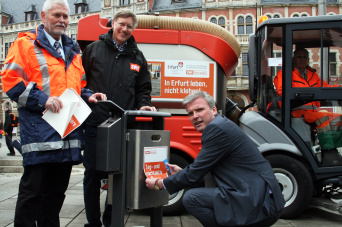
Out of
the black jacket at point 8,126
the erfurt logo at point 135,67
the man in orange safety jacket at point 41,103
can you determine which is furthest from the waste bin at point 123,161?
the black jacket at point 8,126

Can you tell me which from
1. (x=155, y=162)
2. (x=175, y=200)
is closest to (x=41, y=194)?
(x=155, y=162)

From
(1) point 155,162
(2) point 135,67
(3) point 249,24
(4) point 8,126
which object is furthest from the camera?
(3) point 249,24

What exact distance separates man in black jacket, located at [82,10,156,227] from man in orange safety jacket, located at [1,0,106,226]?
20.1 inches

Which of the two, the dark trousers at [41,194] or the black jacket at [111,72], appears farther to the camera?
the black jacket at [111,72]

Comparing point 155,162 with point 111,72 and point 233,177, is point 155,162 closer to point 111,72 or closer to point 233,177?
point 233,177

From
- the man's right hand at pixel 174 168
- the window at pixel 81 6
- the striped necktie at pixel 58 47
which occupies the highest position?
the window at pixel 81 6

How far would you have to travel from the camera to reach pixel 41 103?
2.33 meters

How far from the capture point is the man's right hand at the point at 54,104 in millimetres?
2336

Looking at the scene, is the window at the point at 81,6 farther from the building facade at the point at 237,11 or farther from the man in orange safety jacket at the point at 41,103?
the man in orange safety jacket at the point at 41,103

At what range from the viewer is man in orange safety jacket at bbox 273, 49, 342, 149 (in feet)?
13.3

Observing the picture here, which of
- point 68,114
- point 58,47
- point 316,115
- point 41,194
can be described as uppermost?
point 58,47

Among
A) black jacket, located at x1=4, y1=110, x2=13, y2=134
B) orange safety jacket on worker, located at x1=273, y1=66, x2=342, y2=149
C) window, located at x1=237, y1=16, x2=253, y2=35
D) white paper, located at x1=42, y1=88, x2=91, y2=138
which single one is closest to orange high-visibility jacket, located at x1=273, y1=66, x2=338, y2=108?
orange safety jacket on worker, located at x1=273, y1=66, x2=342, y2=149

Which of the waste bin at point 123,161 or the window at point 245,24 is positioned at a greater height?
the window at point 245,24

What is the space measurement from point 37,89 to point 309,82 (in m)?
3.13
